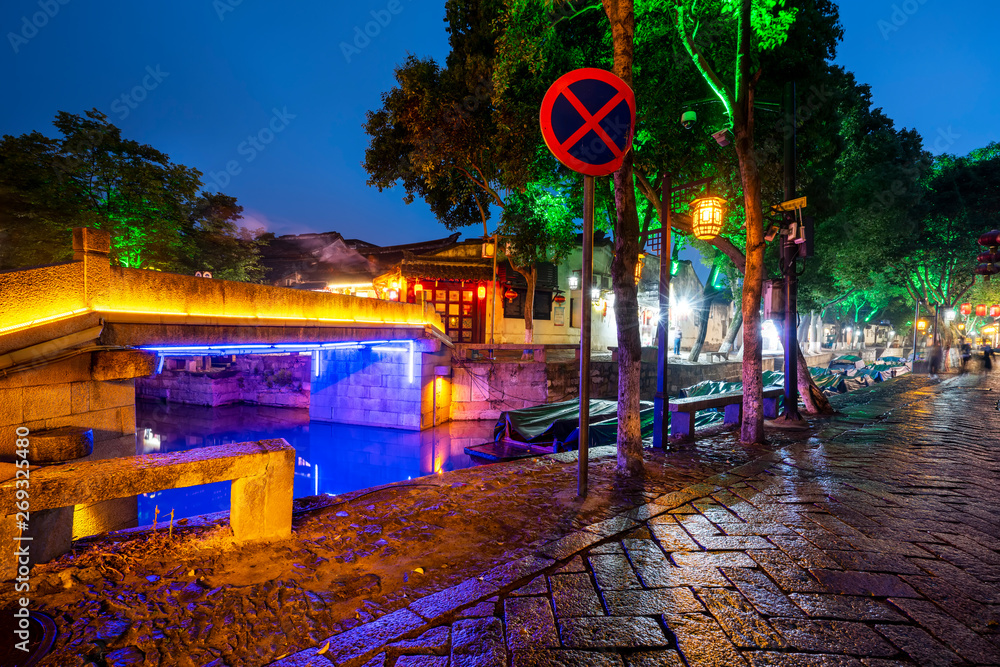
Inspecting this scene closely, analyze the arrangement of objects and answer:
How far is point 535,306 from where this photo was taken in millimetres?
26672

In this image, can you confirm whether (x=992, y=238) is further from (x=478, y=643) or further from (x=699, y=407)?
(x=478, y=643)

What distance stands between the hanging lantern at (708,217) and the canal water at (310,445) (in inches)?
347

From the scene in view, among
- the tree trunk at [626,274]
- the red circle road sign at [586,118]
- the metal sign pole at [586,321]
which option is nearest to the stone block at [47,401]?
the metal sign pole at [586,321]

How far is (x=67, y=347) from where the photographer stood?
538 centimetres

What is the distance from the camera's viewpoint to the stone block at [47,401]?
5141 millimetres

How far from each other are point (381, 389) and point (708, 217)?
13.1 metres

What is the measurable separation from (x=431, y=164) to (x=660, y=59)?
31.5 feet

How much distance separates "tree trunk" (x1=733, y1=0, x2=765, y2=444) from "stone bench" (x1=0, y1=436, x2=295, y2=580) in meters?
7.31

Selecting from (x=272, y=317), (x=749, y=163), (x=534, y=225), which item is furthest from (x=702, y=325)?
(x=272, y=317)

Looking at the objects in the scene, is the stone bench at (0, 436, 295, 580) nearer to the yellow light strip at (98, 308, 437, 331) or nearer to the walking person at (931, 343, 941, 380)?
the yellow light strip at (98, 308, 437, 331)

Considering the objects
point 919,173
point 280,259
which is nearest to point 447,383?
point 280,259

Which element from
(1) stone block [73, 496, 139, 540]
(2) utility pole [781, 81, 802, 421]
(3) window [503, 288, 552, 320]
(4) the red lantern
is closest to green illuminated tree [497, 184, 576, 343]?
(3) window [503, 288, 552, 320]

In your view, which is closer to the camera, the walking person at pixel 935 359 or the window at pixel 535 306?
the walking person at pixel 935 359

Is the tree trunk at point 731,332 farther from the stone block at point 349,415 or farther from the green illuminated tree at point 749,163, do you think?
the stone block at point 349,415
